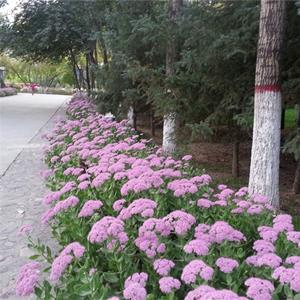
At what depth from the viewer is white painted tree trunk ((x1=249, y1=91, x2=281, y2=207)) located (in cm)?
536

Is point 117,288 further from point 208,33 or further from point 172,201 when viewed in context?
point 208,33

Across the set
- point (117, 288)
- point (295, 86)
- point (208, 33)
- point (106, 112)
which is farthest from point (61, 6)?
point (117, 288)

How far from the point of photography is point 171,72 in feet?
28.2

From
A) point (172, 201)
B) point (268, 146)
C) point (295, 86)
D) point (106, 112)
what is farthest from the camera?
point (106, 112)

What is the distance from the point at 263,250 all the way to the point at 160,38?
6.08 m

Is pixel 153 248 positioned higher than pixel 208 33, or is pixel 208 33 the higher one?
pixel 208 33

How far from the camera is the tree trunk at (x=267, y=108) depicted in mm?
5305

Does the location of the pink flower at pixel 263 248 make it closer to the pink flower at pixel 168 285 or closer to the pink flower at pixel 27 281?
the pink flower at pixel 168 285

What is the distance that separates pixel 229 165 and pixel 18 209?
4868 millimetres

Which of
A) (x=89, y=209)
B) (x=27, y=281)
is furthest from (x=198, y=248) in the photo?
(x=89, y=209)

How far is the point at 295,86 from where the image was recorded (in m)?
6.15

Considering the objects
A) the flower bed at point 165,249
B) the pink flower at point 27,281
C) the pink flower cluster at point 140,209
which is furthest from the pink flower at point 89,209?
the pink flower at point 27,281

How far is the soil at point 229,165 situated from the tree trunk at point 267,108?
40.9 inches

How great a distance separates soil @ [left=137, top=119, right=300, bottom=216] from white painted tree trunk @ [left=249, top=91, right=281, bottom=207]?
1.00 metres
